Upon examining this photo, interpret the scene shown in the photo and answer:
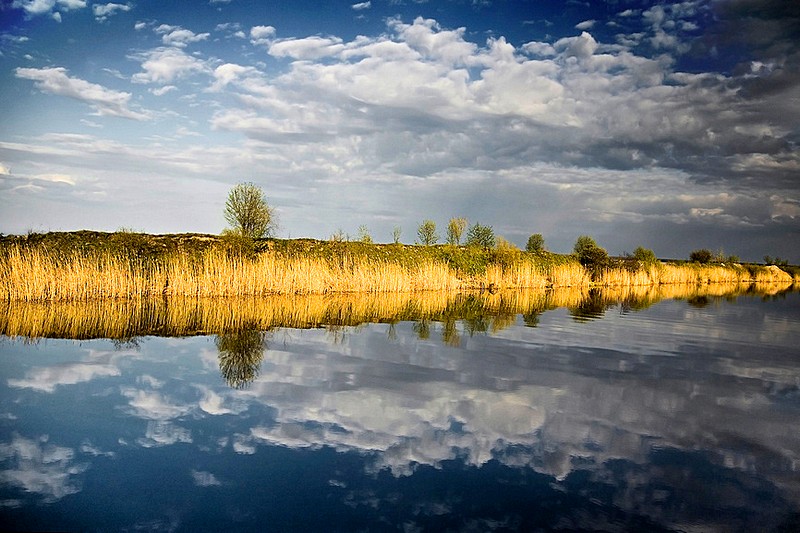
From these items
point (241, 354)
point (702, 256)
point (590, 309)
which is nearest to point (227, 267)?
point (241, 354)

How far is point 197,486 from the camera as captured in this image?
17.4 ft

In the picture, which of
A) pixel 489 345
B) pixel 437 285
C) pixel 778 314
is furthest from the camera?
pixel 437 285

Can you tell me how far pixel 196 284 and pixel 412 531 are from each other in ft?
60.7

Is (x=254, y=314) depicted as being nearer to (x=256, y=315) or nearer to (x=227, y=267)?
(x=256, y=315)

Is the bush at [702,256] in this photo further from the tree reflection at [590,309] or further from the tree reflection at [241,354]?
the tree reflection at [241,354]

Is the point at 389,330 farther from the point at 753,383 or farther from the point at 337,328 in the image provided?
the point at 753,383

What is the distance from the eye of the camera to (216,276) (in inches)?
852

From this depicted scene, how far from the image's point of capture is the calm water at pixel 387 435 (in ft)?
16.3

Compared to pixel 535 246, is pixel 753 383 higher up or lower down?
lower down

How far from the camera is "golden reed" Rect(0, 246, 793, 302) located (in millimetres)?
18422

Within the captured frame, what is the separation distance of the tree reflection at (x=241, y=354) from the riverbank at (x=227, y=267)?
773cm

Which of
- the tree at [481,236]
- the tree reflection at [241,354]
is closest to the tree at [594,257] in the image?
the tree at [481,236]

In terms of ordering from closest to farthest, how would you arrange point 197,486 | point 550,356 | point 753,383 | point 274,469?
point 197,486 < point 274,469 < point 753,383 < point 550,356

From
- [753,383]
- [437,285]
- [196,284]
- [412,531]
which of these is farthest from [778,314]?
[412,531]
